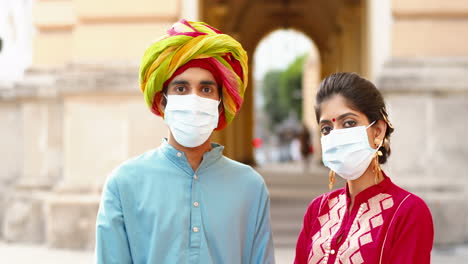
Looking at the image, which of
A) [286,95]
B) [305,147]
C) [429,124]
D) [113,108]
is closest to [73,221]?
[113,108]

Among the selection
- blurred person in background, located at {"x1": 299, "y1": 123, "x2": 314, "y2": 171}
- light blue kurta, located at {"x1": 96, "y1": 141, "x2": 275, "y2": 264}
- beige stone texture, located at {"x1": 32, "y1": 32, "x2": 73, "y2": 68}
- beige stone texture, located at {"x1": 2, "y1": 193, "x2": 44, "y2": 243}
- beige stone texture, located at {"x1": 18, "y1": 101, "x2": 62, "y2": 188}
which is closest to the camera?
light blue kurta, located at {"x1": 96, "y1": 141, "x2": 275, "y2": 264}

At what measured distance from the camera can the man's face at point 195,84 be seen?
2.39m

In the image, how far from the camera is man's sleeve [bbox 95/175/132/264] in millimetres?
2266

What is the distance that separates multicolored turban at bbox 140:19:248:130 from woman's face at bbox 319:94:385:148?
0.35 m

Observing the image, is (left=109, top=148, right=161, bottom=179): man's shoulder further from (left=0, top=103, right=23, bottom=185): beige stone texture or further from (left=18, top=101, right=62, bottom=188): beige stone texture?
(left=0, top=103, right=23, bottom=185): beige stone texture

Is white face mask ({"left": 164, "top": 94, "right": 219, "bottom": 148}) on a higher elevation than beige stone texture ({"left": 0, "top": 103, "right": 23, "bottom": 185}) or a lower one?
higher

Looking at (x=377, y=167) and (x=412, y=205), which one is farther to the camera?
(x=377, y=167)

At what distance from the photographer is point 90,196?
22.6 ft

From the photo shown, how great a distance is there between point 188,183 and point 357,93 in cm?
73

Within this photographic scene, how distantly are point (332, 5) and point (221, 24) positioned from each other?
162 inches

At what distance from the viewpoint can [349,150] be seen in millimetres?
2393

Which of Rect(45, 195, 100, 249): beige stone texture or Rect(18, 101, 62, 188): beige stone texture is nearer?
Rect(45, 195, 100, 249): beige stone texture

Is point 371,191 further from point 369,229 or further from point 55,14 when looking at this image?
point 55,14

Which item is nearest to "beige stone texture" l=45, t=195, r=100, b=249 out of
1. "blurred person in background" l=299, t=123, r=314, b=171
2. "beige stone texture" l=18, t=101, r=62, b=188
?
"beige stone texture" l=18, t=101, r=62, b=188
